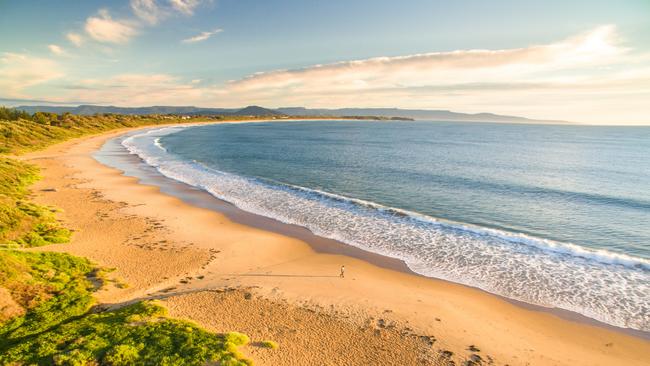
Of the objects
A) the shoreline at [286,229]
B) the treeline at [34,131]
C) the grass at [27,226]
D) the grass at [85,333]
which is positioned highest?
the treeline at [34,131]

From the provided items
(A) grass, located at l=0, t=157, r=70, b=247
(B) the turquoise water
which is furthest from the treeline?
(A) grass, located at l=0, t=157, r=70, b=247

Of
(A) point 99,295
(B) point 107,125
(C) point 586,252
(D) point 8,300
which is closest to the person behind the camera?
(D) point 8,300

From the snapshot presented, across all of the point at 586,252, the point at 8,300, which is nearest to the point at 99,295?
the point at 8,300

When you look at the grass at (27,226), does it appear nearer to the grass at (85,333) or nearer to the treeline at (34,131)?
the grass at (85,333)

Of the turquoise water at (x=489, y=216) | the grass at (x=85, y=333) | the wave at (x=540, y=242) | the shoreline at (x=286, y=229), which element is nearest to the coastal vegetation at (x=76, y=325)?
the grass at (x=85, y=333)

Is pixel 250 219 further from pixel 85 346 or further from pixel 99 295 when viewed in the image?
pixel 85 346
